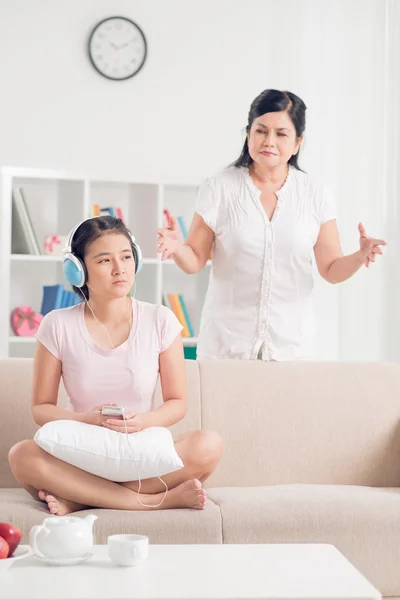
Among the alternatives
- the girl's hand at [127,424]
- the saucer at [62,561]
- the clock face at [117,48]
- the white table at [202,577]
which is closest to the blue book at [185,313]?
the clock face at [117,48]

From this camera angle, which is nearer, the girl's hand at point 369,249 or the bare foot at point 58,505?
the bare foot at point 58,505

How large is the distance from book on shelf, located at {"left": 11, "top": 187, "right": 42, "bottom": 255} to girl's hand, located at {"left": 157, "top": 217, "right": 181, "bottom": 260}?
5.76ft

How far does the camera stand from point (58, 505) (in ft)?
7.04

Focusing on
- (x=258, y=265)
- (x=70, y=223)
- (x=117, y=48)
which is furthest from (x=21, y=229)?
(x=258, y=265)

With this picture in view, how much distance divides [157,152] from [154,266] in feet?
2.23

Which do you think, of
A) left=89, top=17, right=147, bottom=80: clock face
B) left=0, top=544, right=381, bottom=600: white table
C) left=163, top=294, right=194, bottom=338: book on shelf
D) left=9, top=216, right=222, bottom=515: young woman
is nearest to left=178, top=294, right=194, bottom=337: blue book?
left=163, top=294, right=194, bottom=338: book on shelf

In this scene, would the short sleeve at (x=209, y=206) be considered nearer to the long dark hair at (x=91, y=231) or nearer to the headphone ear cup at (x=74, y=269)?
the long dark hair at (x=91, y=231)

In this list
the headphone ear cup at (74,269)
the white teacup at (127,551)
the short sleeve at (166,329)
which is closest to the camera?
the white teacup at (127,551)

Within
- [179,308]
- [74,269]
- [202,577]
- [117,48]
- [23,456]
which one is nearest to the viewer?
[202,577]

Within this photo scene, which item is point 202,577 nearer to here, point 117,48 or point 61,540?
point 61,540

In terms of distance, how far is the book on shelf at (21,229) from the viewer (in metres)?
4.26

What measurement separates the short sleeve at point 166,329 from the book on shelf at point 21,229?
1991 mm

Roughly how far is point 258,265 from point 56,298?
1.80 metres

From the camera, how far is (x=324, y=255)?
284 centimetres
